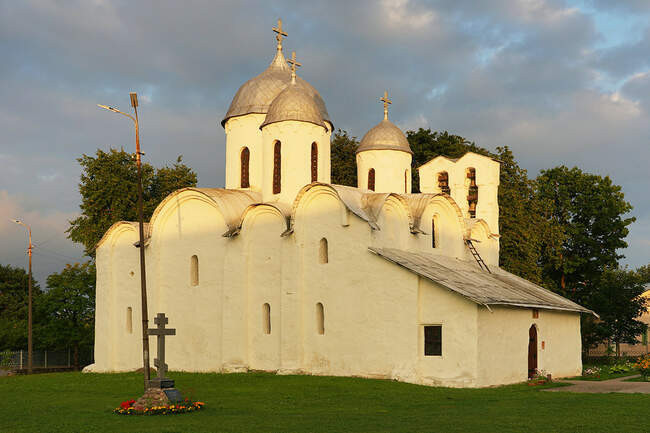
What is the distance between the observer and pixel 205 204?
2678 cm

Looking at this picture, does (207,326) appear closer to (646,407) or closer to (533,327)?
(533,327)

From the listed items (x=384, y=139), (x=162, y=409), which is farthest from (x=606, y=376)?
(x=162, y=409)

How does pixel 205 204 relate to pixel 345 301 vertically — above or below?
above

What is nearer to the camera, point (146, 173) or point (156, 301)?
point (156, 301)

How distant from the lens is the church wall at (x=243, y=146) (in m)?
29.1

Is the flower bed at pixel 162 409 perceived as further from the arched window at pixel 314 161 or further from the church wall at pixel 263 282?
the arched window at pixel 314 161

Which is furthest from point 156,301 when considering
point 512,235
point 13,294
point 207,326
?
point 13,294

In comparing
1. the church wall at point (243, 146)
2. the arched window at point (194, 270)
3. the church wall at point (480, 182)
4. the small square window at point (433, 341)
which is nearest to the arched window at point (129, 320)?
the arched window at point (194, 270)

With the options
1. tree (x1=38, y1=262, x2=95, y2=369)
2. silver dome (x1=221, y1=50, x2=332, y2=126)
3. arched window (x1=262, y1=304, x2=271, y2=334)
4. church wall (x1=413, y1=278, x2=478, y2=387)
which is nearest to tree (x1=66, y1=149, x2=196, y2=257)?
tree (x1=38, y1=262, x2=95, y2=369)

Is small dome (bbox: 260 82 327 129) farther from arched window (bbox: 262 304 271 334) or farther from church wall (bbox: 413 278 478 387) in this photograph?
church wall (bbox: 413 278 478 387)

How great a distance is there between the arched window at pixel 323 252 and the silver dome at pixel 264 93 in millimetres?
7634

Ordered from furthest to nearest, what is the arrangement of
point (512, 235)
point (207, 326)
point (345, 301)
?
1. point (512, 235)
2. point (207, 326)
3. point (345, 301)

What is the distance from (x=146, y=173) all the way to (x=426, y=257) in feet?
63.3

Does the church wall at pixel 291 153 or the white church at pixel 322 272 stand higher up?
the church wall at pixel 291 153
